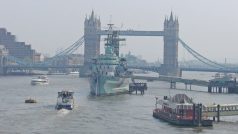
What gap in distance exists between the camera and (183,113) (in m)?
50.6

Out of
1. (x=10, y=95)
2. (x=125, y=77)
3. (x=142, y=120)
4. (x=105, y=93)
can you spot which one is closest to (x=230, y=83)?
(x=125, y=77)

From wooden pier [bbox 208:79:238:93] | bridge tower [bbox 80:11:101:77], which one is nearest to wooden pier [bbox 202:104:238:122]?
wooden pier [bbox 208:79:238:93]

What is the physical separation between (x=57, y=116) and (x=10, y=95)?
25.3m

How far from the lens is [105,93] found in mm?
81312

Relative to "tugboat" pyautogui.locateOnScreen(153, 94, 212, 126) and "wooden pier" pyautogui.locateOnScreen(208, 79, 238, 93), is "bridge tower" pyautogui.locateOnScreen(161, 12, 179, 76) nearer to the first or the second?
"wooden pier" pyautogui.locateOnScreen(208, 79, 238, 93)

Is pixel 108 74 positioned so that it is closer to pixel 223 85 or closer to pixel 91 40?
pixel 223 85

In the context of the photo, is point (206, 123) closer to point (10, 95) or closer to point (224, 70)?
point (10, 95)

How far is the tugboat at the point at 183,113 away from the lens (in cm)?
4962

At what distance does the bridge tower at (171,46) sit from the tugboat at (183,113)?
121 meters

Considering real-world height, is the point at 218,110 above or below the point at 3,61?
below

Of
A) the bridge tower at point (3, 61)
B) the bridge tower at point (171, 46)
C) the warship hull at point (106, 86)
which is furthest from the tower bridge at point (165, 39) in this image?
the warship hull at point (106, 86)

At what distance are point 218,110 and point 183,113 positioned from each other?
3671 millimetres

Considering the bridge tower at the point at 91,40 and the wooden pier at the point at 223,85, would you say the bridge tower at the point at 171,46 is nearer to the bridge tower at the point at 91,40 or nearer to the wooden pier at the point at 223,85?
the bridge tower at the point at 91,40

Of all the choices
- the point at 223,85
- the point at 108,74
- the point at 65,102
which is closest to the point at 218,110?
the point at 65,102
